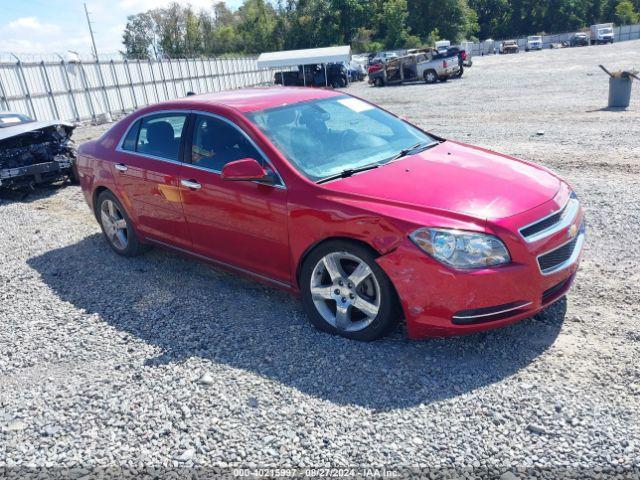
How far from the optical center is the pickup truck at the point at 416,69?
2889cm

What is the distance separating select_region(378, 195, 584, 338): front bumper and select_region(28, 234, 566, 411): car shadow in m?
0.27

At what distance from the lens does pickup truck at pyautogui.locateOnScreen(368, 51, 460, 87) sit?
1137 inches

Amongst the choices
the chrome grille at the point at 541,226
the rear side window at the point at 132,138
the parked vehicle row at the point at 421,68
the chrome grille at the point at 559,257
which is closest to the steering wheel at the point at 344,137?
the chrome grille at the point at 541,226

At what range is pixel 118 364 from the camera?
12.3ft

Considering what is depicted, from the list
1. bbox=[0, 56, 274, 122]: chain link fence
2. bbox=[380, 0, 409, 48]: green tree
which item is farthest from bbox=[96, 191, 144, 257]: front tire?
bbox=[380, 0, 409, 48]: green tree

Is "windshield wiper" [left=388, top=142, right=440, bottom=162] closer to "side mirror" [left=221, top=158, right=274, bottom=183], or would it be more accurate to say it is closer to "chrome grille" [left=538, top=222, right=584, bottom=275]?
"side mirror" [left=221, top=158, right=274, bottom=183]

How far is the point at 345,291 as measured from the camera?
143 inches

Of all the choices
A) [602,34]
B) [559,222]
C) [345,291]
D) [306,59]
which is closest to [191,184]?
[345,291]

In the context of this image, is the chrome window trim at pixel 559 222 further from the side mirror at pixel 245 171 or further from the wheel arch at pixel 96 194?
the wheel arch at pixel 96 194

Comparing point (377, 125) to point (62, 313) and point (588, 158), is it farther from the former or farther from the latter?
point (588, 158)

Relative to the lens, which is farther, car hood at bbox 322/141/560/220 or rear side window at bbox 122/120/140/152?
rear side window at bbox 122/120/140/152

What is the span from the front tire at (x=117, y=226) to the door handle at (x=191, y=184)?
3.98 feet

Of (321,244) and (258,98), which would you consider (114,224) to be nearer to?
(258,98)

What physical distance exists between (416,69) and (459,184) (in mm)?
28279
